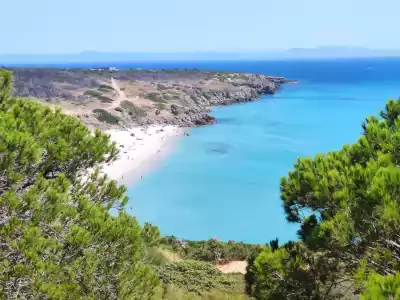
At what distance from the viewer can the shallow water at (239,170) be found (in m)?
30.6

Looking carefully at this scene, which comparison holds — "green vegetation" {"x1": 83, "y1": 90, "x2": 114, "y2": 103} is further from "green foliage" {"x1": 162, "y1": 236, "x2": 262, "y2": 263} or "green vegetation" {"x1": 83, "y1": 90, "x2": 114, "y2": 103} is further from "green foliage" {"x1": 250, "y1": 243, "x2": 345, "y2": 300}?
"green foliage" {"x1": 250, "y1": 243, "x2": 345, "y2": 300}

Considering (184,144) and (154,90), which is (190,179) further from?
(154,90)

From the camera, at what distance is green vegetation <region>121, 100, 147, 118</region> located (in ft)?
222

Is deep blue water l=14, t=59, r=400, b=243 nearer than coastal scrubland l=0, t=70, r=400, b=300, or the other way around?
coastal scrubland l=0, t=70, r=400, b=300

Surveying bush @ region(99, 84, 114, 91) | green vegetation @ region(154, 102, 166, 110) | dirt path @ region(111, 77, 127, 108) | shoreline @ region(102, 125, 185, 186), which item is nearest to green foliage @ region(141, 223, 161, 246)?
shoreline @ region(102, 125, 185, 186)

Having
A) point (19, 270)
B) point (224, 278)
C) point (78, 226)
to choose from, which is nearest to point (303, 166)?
point (78, 226)

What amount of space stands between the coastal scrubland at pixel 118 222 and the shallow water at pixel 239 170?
22.0 ft

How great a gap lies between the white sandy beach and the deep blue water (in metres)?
2.03

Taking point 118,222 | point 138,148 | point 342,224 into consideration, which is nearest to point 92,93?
point 138,148

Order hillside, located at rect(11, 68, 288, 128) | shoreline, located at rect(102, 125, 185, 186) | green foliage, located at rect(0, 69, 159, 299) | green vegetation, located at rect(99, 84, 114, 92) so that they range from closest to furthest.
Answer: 1. green foliage, located at rect(0, 69, 159, 299)
2. shoreline, located at rect(102, 125, 185, 186)
3. hillside, located at rect(11, 68, 288, 128)
4. green vegetation, located at rect(99, 84, 114, 92)

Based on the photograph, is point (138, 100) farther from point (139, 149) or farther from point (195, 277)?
point (195, 277)

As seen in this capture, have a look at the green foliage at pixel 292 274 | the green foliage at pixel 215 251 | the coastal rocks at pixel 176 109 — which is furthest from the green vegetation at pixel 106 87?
the green foliage at pixel 292 274

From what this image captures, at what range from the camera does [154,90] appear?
3376 inches

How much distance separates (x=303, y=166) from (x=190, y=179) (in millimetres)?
34252
